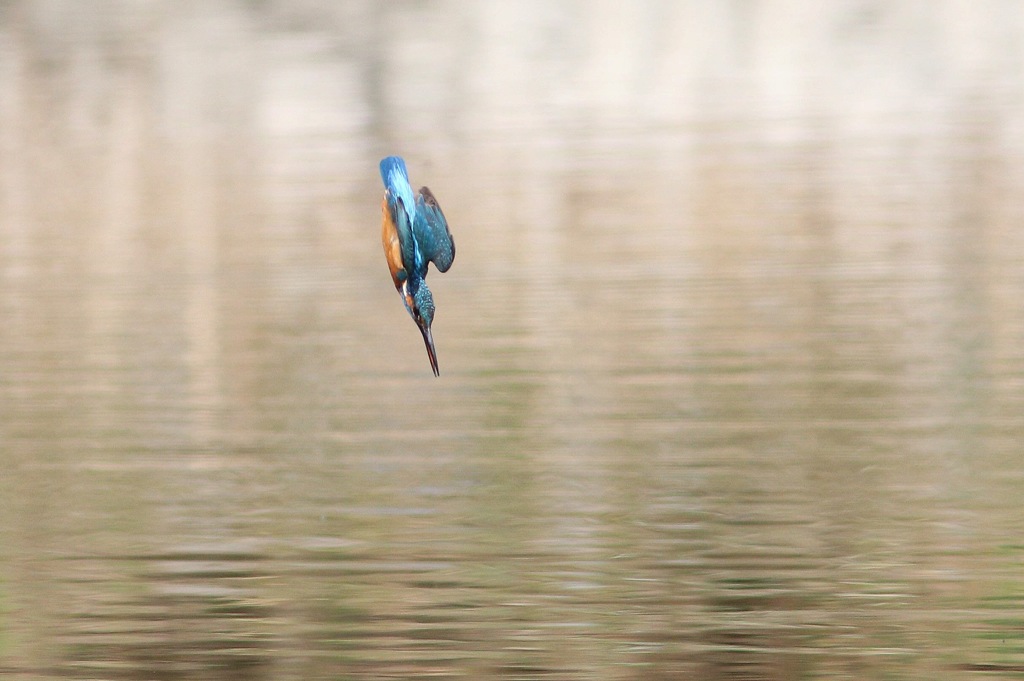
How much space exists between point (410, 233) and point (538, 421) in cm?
348

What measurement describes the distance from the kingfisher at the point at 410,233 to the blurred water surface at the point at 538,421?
47.1 inches

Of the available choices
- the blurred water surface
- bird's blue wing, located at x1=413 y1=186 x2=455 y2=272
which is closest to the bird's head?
bird's blue wing, located at x1=413 y1=186 x2=455 y2=272

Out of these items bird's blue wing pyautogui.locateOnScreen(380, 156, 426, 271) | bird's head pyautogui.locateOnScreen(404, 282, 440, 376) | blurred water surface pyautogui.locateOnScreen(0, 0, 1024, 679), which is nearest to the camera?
bird's blue wing pyautogui.locateOnScreen(380, 156, 426, 271)

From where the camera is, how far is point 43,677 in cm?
572

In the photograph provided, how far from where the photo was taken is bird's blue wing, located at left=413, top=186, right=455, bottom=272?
16.4 feet

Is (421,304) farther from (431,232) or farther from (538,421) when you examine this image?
(538,421)

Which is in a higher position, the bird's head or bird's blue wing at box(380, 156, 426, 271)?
bird's blue wing at box(380, 156, 426, 271)

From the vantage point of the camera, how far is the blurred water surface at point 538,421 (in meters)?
5.80

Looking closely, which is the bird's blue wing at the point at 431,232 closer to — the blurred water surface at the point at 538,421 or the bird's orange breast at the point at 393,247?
the bird's orange breast at the point at 393,247

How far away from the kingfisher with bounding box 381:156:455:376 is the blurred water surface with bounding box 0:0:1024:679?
120cm

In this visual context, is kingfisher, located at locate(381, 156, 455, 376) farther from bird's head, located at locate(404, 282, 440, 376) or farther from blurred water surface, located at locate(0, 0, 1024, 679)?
blurred water surface, located at locate(0, 0, 1024, 679)

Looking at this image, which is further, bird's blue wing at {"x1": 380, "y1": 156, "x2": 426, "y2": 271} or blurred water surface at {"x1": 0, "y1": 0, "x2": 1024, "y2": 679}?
blurred water surface at {"x1": 0, "y1": 0, "x2": 1024, "y2": 679}

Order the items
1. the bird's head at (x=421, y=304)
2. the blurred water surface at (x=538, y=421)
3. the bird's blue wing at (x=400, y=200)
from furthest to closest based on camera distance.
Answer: the blurred water surface at (x=538, y=421), the bird's head at (x=421, y=304), the bird's blue wing at (x=400, y=200)

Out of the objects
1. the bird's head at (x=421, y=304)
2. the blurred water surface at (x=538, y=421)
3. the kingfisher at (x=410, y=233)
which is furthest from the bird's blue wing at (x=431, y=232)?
the blurred water surface at (x=538, y=421)
